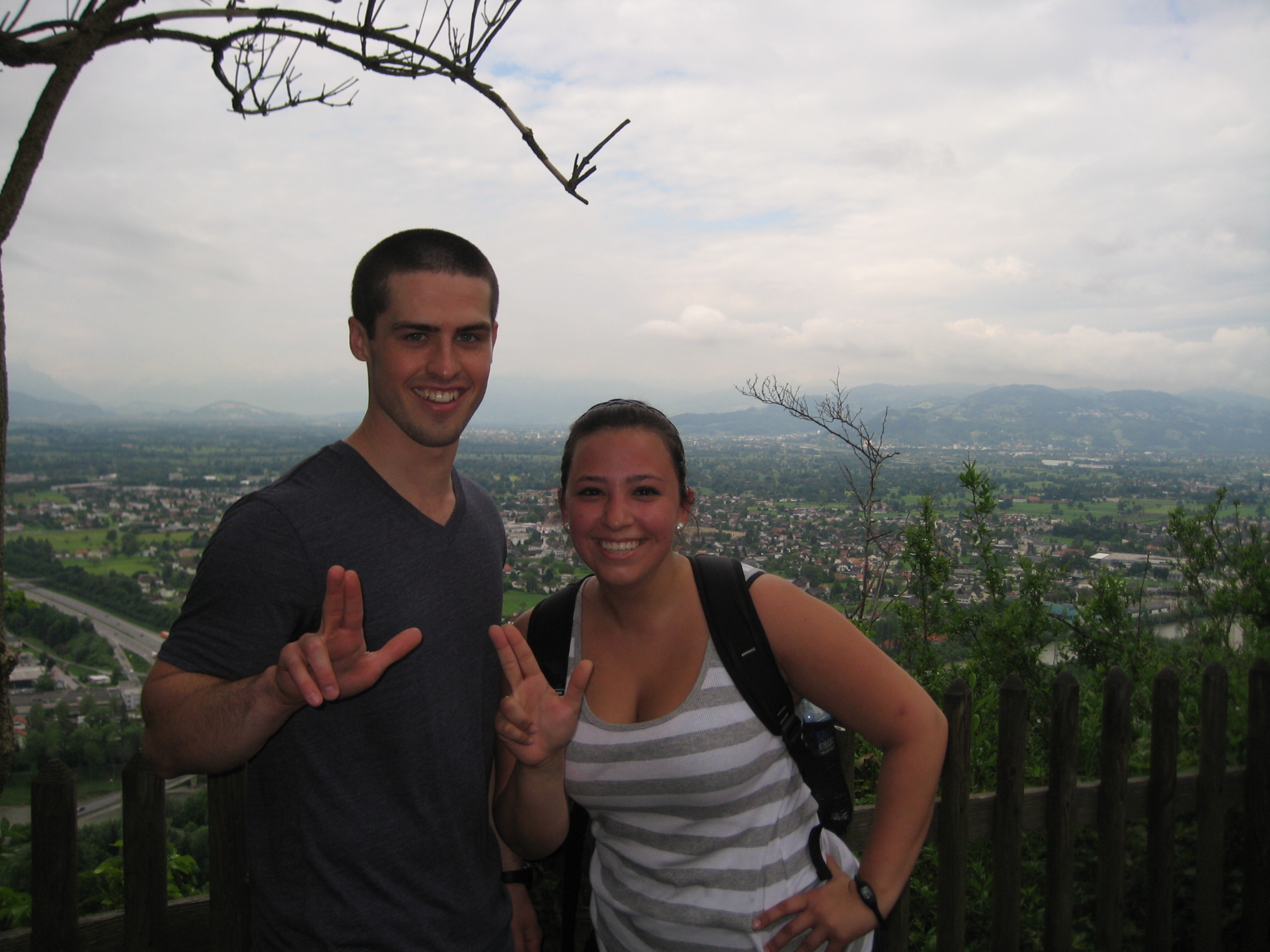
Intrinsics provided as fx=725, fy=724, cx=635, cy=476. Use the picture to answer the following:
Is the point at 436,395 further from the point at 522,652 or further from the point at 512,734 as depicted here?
the point at 512,734

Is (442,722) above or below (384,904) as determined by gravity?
above

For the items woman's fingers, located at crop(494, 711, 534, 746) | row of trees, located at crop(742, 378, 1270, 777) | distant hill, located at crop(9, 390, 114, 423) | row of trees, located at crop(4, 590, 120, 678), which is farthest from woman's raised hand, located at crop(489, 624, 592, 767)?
distant hill, located at crop(9, 390, 114, 423)

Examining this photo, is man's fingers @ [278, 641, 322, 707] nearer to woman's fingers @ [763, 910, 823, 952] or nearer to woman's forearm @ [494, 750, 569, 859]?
woman's forearm @ [494, 750, 569, 859]

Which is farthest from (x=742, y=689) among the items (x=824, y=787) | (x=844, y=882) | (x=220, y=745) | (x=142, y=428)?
(x=142, y=428)

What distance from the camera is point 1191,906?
3219 millimetres

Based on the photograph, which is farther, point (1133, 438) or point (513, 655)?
point (1133, 438)

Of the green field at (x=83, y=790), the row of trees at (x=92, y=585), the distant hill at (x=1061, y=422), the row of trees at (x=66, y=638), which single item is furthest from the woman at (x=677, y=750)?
the distant hill at (x=1061, y=422)

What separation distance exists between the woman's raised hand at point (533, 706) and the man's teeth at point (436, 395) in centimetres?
61

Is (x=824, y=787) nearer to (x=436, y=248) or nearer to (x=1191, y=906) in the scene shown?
(x=436, y=248)

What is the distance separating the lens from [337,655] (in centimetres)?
144

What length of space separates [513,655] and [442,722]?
25cm

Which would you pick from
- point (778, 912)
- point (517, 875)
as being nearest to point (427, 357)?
point (517, 875)

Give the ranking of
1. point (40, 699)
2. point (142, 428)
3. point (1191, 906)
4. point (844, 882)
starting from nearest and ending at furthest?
point (844, 882) < point (1191, 906) < point (40, 699) < point (142, 428)

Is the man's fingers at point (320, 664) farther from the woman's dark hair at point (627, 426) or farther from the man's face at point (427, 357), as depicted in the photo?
the woman's dark hair at point (627, 426)
